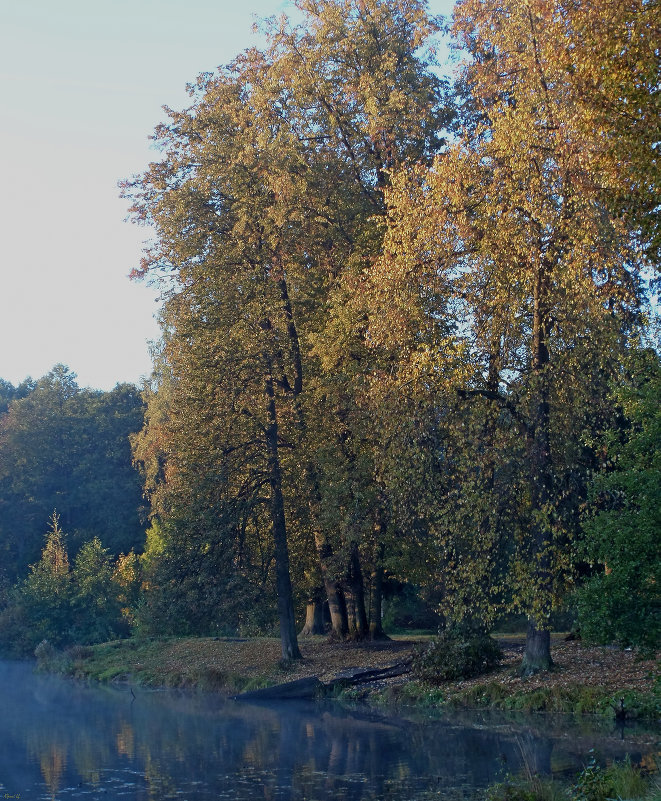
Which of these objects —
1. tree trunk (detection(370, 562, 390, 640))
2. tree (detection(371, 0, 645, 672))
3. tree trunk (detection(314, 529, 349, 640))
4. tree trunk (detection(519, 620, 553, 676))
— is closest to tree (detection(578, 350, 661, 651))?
tree (detection(371, 0, 645, 672))

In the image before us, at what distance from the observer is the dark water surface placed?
12.8m

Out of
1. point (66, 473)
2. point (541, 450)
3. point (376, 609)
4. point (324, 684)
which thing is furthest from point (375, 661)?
point (66, 473)

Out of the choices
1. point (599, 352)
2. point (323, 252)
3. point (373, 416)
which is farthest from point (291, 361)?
point (599, 352)

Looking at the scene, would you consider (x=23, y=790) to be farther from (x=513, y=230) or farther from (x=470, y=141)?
(x=470, y=141)

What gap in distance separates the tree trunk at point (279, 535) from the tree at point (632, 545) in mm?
14062

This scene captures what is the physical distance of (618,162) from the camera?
514 inches

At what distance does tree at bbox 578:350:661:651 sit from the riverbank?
37.3 inches

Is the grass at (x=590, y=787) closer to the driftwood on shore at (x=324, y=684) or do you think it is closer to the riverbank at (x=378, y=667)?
the riverbank at (x=378, y=667)

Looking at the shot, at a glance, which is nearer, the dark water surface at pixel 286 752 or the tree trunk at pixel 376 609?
the dark water surface at pixel 286 752

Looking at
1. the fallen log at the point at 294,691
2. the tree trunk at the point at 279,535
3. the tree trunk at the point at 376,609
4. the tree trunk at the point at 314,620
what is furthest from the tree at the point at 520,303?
the tree trunk at the point at 314,620

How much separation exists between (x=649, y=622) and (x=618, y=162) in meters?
7.22

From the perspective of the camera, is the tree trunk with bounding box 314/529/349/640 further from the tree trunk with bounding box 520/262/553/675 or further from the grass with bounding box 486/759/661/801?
the grass with bounding box 486/759/661/801

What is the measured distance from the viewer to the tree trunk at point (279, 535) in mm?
27797

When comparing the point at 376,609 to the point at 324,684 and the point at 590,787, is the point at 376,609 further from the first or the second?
the point at 590,787
